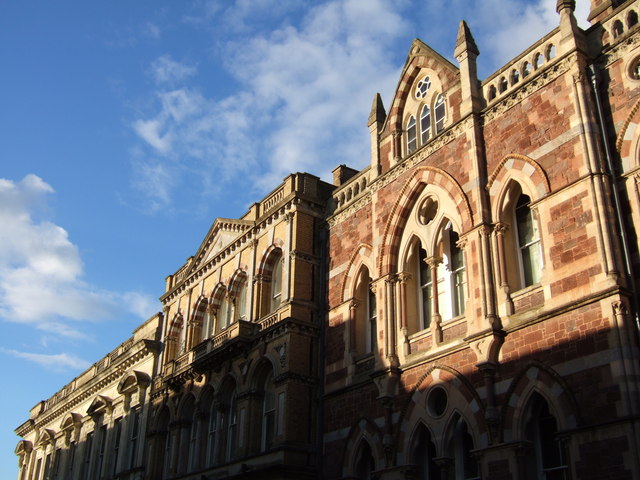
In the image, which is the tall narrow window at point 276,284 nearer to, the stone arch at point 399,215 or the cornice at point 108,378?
the stone arch at point 399,215

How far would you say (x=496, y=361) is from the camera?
17125mm

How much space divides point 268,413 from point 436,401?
7.66m

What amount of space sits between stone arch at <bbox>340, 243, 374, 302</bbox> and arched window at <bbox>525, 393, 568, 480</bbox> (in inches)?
314

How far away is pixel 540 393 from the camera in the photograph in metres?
15.8

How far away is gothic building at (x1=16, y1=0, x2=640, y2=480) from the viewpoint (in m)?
15.6

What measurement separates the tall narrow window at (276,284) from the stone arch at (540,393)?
1138cm

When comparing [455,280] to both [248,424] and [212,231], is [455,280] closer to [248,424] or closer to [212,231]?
[248,424]

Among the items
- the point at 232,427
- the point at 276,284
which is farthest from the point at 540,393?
the point at 232,427

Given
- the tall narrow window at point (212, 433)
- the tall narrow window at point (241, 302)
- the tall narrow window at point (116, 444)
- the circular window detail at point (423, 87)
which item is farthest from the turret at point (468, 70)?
the tall narrow window at point (116, 444)

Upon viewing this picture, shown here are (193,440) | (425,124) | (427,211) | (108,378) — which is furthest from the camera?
(108,378)

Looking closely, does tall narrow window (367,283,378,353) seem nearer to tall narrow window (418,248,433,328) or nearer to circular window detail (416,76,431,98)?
tall narrow window (418,248,433,328)

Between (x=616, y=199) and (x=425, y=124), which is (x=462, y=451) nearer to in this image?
(x=616, y=199)

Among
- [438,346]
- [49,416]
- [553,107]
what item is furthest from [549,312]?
[49,416]

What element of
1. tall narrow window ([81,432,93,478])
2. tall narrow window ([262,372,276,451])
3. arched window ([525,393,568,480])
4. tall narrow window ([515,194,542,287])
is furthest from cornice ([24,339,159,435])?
arched window ([525,393,568,480])
